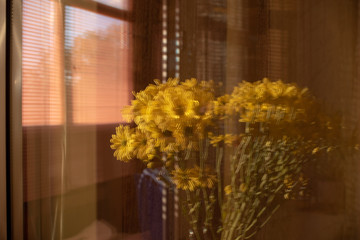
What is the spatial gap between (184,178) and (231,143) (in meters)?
0.12

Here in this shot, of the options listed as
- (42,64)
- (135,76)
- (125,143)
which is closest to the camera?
(125,143)

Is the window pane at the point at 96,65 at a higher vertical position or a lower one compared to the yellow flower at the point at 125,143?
higher

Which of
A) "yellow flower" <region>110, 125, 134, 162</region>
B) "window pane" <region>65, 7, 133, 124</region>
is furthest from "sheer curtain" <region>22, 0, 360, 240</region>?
"yellow flower" <region>110, 125, 134, 162</region>

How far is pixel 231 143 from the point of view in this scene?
66 centimetres

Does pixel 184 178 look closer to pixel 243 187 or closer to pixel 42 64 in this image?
pixel 243 187

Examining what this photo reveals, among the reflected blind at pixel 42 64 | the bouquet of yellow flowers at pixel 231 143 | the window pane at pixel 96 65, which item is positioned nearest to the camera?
the bouquet of yellow flowers at pixel 231 143

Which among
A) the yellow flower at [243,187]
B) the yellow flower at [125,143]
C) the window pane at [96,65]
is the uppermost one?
the window pane at [96,65]

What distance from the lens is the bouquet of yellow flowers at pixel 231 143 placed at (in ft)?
1.82

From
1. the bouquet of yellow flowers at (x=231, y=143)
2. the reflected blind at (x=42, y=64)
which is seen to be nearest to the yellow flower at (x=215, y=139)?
the bouquet of yellow flowers at (x=231, y=143)

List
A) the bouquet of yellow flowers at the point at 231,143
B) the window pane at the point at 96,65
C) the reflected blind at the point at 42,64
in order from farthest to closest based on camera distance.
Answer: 1. the reflected blind at the point at 42,64
2. the window pane at the point at 96,65
3. the bouquet of yellow flowers at the point at 231,143

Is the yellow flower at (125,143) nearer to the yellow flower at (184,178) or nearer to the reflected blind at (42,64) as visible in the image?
the yellow flower at (184,178)

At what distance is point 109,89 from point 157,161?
52 cm

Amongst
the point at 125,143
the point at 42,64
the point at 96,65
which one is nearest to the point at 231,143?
the point at 125,143

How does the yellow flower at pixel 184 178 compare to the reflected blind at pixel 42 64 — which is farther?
the reflected blind at pixel 42 64
